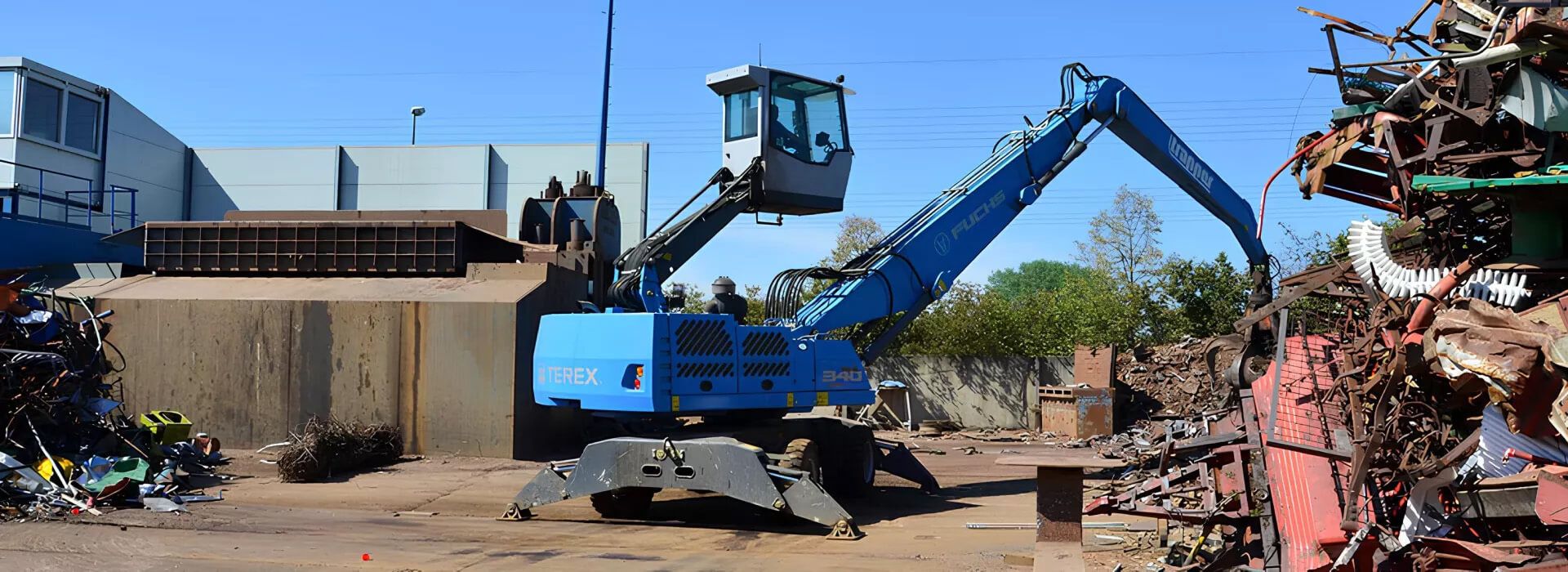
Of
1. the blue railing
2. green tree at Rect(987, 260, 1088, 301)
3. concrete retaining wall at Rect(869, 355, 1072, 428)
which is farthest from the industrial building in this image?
green tree at Rect(987, 260, 1088, 301)

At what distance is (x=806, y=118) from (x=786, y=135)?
337 mm

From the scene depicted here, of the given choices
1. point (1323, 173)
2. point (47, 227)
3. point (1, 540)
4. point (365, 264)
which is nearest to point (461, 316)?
point (365, 264)

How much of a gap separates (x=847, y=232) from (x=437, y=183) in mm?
13675

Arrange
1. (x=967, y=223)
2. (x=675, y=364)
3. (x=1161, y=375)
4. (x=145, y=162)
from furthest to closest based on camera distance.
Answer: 1. (x=145, y=162)
2. (x=1161, y=375)
3. (x=967, y=223)
4. (x=675, y=364)

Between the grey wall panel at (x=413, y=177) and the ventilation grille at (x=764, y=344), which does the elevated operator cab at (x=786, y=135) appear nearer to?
the ventilation grille at (x=764, y=344)

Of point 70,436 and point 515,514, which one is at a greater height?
point 70,436

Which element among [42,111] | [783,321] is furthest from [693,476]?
[42,111]

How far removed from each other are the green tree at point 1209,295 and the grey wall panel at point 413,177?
21.2 m

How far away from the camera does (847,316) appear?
501 inches

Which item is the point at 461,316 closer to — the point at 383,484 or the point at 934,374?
the point at 383,484

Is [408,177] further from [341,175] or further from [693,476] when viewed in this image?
[693,476]

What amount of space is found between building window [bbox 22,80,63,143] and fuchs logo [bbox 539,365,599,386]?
65.5 ft

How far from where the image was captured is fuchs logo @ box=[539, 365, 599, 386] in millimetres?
11000

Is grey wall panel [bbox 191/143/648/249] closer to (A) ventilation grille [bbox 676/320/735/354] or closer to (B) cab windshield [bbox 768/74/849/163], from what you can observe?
(B) cab windshield [bbox 768/74/849/163]
